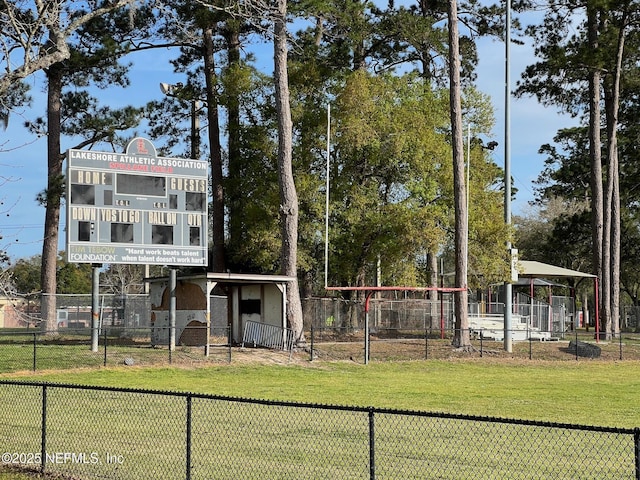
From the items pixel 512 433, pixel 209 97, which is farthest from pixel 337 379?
pixel 209 97

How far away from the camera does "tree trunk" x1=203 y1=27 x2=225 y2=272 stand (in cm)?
4703

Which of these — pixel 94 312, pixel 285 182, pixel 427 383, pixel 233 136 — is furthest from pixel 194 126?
pixel 427 383

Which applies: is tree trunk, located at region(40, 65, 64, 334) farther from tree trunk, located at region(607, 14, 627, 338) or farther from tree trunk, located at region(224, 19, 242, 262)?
tree trunk, located at region(607, 14, 627, 338)

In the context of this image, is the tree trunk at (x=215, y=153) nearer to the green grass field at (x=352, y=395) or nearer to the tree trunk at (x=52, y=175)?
the tree trunk at (x=52, y=175)

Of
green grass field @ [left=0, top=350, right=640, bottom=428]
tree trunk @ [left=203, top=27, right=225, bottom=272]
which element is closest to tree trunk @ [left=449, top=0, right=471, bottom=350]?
green grass field @ [left=0, top=350, right=640, bottom=428]

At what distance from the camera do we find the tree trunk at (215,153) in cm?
4703

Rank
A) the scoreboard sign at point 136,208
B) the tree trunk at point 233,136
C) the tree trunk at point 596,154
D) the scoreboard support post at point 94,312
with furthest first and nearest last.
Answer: the tree trunk at point 596,154 < the tree trunk at point 233,136 < the scoreboard support post at point 94,312 < the scoreboard sign at point 136,208

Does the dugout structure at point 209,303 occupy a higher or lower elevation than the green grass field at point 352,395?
higher

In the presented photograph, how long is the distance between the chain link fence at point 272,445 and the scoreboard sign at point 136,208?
11.8 m

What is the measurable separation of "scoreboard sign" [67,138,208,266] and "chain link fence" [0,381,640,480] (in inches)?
463

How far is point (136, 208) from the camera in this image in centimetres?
3073

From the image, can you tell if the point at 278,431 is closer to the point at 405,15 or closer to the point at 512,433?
the point at 512,433

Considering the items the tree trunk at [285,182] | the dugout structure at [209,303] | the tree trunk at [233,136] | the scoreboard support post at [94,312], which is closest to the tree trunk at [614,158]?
the tree trunk at [285,182]

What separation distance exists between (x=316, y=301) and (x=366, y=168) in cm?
697
